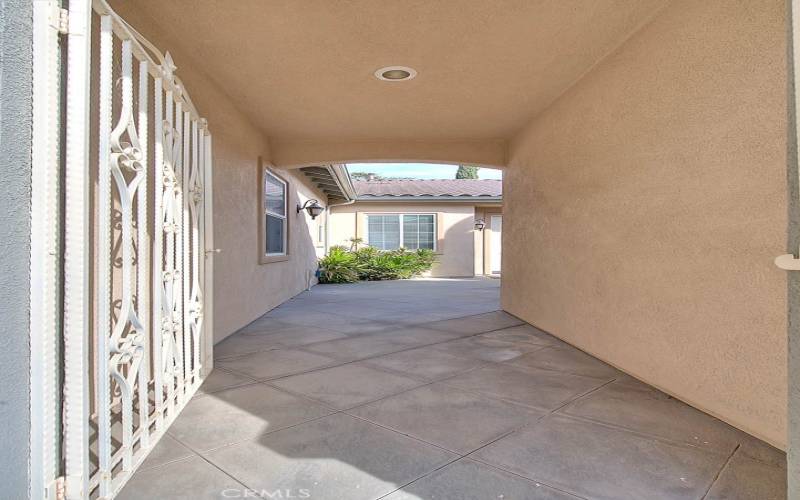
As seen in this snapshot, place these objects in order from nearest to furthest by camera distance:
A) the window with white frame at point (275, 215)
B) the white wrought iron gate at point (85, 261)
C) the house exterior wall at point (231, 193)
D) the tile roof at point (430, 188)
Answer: the white wrought iron gate at point (85, 261) → the house exterior wall at point (231, 193) → the window with white frame at point (275, 215) → the tile roof at point (430, 188)

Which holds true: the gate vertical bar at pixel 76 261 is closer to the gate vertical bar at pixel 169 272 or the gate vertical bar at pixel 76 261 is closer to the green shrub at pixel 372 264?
the gate vertical bar at pixel 169 272

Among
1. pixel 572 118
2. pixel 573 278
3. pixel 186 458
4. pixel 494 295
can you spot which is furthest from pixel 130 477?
pixel 494 295

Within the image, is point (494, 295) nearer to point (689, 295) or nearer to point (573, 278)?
point (573, 278)

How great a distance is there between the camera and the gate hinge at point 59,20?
136 cm

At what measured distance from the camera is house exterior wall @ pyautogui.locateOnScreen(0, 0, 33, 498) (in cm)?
123

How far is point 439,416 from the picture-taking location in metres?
2.41

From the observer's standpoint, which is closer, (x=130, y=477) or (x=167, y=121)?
(x=130, y=477)

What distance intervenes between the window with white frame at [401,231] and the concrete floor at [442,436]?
992cm

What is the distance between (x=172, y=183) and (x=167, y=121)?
0.32 m

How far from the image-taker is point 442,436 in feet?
7.09

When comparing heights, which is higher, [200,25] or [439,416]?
[200,25]

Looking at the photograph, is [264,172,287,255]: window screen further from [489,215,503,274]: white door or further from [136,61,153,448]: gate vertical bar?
[489,215,503,274]: white door

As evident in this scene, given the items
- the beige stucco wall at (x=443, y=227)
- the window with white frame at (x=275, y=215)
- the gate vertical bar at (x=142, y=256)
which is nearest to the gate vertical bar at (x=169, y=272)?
the gate vertical bar at (x=142, y=256)

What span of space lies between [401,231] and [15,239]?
12553 mm
